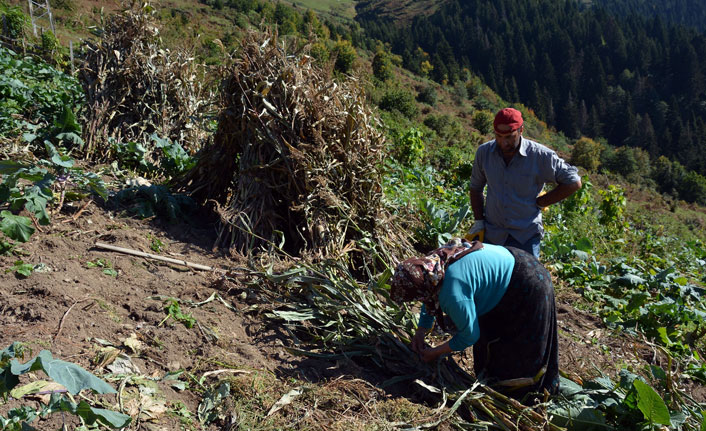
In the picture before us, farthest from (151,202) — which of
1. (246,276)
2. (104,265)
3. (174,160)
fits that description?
(246,276)

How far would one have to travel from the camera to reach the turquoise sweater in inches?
94.5

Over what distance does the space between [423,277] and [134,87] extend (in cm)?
445

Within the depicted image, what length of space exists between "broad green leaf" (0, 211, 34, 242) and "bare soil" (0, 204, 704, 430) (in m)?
0.15

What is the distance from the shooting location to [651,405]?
2.24 metres

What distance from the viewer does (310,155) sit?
12.6ft

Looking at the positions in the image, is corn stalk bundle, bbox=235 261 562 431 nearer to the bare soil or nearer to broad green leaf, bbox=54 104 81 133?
→ the bare soil

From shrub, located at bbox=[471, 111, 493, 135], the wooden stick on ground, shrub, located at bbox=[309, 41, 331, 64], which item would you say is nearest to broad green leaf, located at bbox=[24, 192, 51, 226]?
the wooden stick on ground

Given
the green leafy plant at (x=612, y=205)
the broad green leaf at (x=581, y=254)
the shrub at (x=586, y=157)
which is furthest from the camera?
the shrub at (x=586, y=157)

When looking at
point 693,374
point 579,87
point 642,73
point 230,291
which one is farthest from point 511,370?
point 642,73

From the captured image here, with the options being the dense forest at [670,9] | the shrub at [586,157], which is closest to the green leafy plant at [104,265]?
the shrub at [586,157]

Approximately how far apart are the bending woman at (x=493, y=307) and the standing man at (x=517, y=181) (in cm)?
67

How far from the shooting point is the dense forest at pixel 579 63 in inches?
2633

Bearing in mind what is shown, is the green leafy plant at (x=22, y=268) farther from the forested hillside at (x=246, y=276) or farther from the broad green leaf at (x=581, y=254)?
the broad green leaf at (x=581, y=254)

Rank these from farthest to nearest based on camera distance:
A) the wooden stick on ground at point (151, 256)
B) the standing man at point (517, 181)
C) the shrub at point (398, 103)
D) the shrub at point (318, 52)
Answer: the shrub at point (398, 103) → the shrub at point (318, 52) → the wooden stick on ground at point (151, 256) → the standing man at point (517, 181)
